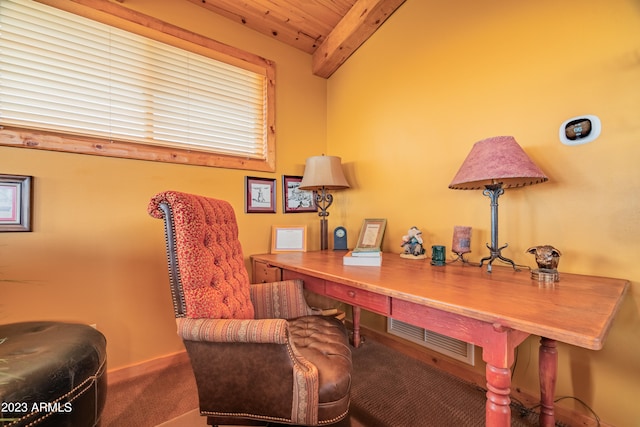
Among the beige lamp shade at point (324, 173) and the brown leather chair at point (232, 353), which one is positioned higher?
the beige lamp shade at point (324, 173)

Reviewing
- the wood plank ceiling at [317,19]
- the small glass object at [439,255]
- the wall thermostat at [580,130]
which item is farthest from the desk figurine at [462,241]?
the wood plank ceiling at [317,19]

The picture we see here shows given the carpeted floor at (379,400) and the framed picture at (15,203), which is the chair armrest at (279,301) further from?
the framed picture at (15,203)

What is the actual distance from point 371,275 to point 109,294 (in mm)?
1620

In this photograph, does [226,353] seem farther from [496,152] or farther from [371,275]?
[496,152]

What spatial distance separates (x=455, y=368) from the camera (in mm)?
1669

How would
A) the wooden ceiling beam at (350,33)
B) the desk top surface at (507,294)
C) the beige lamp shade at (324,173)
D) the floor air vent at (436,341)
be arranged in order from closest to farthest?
1. the desk top surface at (507,294)
2. the floor air vent at (436,341)
3. the wooden ceiling beam at (350,33)
4. the beige lamp shade at (324,173)

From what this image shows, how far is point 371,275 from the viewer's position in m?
1.27

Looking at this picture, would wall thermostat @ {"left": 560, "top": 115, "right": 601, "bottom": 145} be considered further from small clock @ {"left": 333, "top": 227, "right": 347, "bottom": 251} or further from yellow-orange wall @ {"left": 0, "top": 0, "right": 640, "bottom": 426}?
small clock @ {"left": 333, "top": 227, "right": 347, "bottom": 251}

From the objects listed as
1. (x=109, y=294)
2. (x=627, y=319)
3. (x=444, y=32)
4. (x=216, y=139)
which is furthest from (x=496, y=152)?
(x=109, y=294)

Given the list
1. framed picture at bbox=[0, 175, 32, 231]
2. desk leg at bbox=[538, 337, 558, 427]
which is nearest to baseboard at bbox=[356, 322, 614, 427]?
desk leg at bbox=[538, 337, 558, 427]

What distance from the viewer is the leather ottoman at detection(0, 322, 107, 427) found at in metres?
0.75

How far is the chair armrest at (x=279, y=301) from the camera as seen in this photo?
1.48 m

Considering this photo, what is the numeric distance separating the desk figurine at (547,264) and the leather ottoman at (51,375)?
179cm

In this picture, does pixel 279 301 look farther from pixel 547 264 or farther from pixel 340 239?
pixel 547 264
